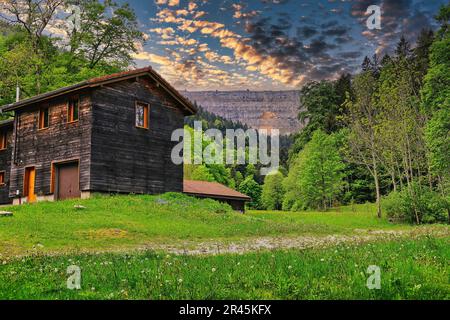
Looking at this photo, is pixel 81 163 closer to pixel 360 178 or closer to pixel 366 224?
pixel 366 224

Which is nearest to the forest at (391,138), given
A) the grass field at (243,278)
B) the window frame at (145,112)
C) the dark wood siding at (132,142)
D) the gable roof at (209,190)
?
the gable roof at (209,190)

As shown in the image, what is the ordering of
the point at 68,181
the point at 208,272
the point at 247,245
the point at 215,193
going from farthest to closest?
the point at 215,193
the point at 68,181
the point at 247,245
the point at 208,272

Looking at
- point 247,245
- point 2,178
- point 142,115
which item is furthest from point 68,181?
point 247,245

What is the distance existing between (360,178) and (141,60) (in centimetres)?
4321

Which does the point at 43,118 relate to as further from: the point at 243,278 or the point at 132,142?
the point at 243,278

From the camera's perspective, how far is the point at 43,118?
1459 inches

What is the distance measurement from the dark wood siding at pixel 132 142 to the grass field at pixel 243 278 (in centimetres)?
2210

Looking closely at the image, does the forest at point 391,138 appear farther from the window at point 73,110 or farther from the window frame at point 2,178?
the window frame at point 2,178

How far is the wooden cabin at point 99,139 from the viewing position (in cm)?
3319

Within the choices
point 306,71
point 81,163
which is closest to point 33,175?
point 81,163

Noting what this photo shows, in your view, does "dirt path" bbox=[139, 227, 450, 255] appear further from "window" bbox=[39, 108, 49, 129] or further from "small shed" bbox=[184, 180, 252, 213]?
"small shed" bbox=[184, 180, 252, 213]

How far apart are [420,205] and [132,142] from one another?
2689 cm

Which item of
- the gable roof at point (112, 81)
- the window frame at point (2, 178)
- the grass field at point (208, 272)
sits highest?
the gable roof at point (112, 81)

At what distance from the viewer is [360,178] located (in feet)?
265
